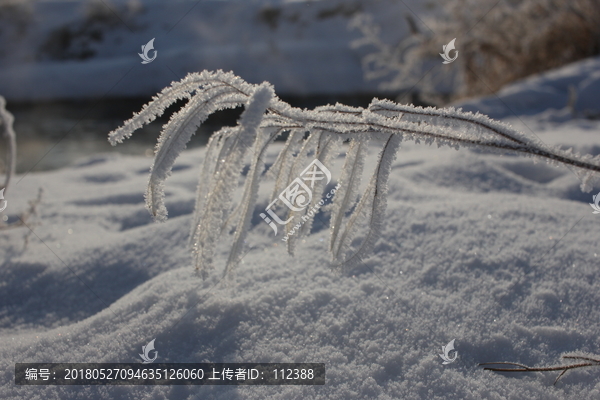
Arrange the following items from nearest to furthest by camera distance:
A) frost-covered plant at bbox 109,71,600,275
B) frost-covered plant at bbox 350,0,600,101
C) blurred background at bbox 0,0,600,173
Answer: frost-covered plant at bbox 109,71,600,275, frost-covered plant at bbox 350,0,600,101, blurred background at bbox 0,0,600,173

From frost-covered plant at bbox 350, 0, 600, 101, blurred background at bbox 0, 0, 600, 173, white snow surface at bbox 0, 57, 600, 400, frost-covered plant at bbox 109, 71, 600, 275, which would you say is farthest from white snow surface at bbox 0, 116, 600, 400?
frost-covered plant at bbox 350, 0, 600, 101

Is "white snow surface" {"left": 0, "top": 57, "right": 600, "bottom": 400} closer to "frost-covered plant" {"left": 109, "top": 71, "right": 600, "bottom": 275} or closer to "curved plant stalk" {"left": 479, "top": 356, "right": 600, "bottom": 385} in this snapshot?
"curved plant stalk" {"left": 479, "top": 356, "right": 600, "bottom": 385}

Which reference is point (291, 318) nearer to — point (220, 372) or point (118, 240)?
point (220, 372)

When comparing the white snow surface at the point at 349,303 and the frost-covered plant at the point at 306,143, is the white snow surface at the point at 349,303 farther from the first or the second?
the frost-covered plant at the point at 306,143

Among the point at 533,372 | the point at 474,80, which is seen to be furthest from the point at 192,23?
the point at 533,372

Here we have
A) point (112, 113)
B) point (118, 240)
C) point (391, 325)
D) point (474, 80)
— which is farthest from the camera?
point (112, 113)

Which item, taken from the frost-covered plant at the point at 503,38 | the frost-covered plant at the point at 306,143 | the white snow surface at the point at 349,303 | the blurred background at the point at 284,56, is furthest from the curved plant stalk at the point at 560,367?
the frost-covered plant at the point at 503,38

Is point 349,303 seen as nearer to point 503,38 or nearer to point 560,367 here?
point 560,367
